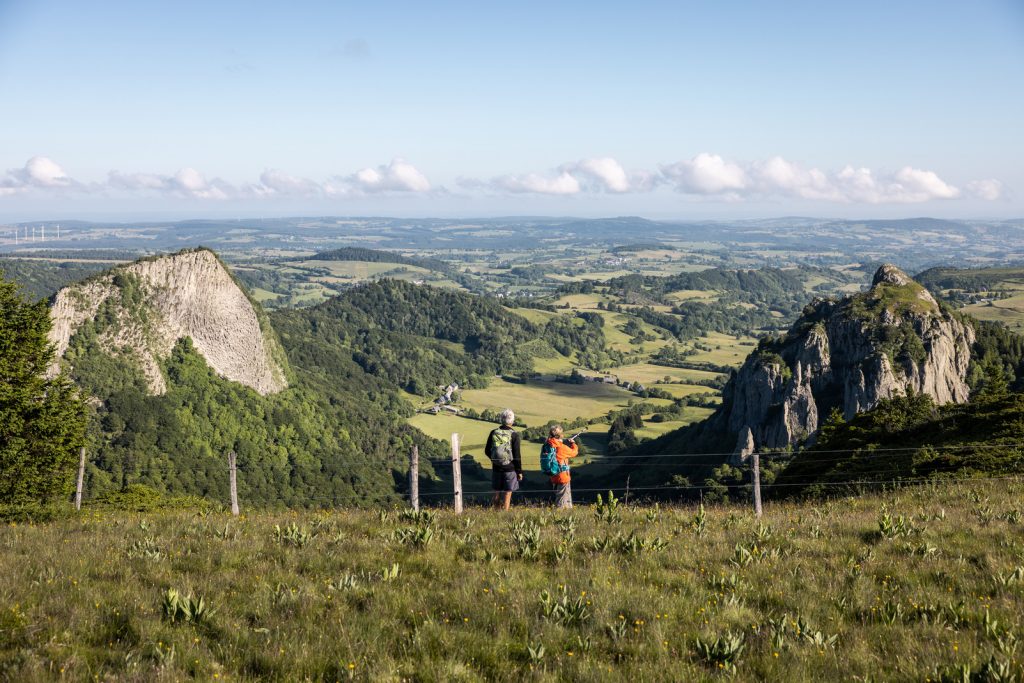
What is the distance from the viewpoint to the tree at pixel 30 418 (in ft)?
116

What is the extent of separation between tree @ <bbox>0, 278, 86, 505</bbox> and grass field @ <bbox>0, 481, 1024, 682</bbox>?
26911mm

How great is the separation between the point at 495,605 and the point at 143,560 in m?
6.51

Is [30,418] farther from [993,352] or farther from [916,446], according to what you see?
[993,352]

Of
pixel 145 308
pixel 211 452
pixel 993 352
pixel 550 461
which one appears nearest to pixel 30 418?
pixel 550 461

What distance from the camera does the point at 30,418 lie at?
36938 mm

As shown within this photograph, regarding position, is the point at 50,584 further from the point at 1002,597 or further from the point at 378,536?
the point at 1002,597

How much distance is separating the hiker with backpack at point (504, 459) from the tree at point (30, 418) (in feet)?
86.1

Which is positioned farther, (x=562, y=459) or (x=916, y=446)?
(x=916, y=446)

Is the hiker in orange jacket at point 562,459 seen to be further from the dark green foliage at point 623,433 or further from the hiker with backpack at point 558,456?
the dark green foliage at point 623,433

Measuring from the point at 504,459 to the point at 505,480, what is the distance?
2.49ft

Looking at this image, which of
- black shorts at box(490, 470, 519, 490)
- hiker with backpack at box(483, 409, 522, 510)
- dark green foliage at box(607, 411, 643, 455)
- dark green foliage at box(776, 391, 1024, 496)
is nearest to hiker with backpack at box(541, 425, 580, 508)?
hiker with backpack at box(483, 409, 522, 510)

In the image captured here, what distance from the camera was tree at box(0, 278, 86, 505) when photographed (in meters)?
35.4

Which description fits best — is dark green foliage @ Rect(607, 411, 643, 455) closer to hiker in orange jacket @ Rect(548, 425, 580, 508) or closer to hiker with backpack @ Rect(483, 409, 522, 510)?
hiker in orange jacket @ Rect(548, 425, 580, 508)

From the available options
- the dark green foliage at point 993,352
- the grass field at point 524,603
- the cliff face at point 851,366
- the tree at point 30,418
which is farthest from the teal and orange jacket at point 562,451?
the dark green foliage at point 993,352
